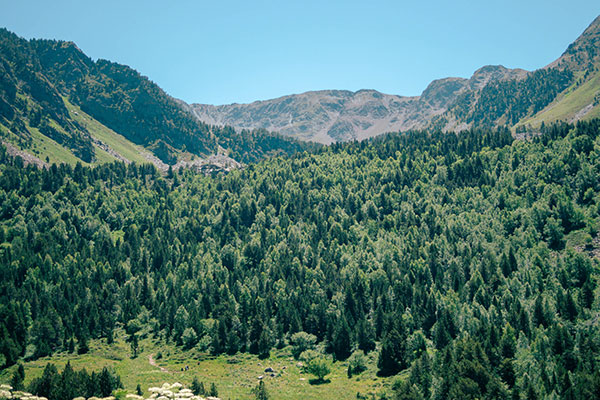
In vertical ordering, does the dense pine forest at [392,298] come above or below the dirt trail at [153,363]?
above

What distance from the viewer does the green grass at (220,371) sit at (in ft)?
338

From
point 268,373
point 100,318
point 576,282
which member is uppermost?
point 576,282

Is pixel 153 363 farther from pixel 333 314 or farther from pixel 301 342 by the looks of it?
pixel 333 314

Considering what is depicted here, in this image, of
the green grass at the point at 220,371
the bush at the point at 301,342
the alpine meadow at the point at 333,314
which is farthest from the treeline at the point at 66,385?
the bush at the point at 301,342

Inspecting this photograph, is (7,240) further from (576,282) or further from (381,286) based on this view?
(576,282)

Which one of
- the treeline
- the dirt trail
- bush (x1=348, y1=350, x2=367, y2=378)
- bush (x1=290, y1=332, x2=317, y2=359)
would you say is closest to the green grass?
the dirt trail

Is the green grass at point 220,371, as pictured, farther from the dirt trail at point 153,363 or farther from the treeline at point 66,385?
the treeline at point 66,385

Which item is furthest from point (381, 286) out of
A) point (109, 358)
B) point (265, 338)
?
point (109, 358)

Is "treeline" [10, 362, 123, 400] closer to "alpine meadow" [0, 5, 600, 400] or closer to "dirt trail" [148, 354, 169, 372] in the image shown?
"alpine meadow" [0, 5, 600, 400]

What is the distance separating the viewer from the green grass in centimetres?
10288

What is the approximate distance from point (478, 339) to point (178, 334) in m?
93.1

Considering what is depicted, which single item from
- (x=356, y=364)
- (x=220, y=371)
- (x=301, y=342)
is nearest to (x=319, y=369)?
(x=356, y=364)

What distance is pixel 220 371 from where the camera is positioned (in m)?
118

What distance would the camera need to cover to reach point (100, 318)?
143000mm
